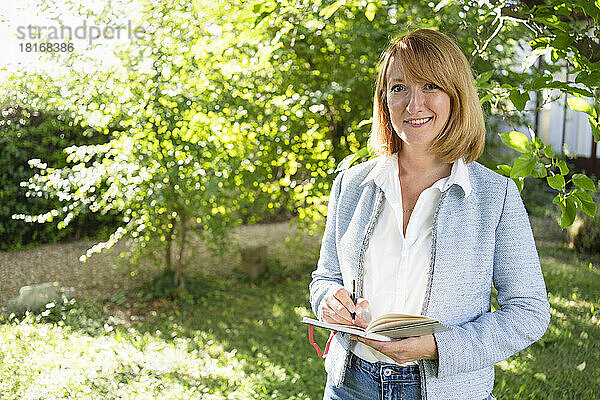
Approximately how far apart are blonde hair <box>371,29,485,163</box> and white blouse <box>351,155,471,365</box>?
0.06m

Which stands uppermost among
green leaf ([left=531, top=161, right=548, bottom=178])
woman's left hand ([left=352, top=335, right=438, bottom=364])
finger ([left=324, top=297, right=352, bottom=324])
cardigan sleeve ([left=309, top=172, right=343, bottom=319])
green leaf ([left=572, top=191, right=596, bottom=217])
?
green leaf ([left=531, top=161, right=548, bottom=178])

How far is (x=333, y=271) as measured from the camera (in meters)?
1.75

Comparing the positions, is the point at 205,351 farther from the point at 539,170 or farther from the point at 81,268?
the point at 539,170

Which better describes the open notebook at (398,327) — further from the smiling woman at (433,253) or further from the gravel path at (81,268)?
the gravel path at (81,268)

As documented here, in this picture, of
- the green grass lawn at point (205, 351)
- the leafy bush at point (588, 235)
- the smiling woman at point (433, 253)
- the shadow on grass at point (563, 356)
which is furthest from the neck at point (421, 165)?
the leafy bush at point (588, 235)

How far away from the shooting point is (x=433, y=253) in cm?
152

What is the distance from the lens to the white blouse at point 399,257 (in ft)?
5.10

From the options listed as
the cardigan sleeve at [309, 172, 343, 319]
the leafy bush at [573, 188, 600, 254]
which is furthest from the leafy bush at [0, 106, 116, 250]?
the leafy bush at [573, 188, 600, 254]

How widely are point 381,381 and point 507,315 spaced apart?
34 cm

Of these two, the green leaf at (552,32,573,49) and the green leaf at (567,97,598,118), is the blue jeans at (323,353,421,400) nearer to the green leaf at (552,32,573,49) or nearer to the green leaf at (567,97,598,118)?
the green leaf at (567,97,598,118)

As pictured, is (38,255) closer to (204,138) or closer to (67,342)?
(67,342)

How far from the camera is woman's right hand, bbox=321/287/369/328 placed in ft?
5.07

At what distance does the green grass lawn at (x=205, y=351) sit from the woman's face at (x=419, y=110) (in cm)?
249

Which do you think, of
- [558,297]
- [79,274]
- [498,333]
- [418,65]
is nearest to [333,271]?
[498,333]
